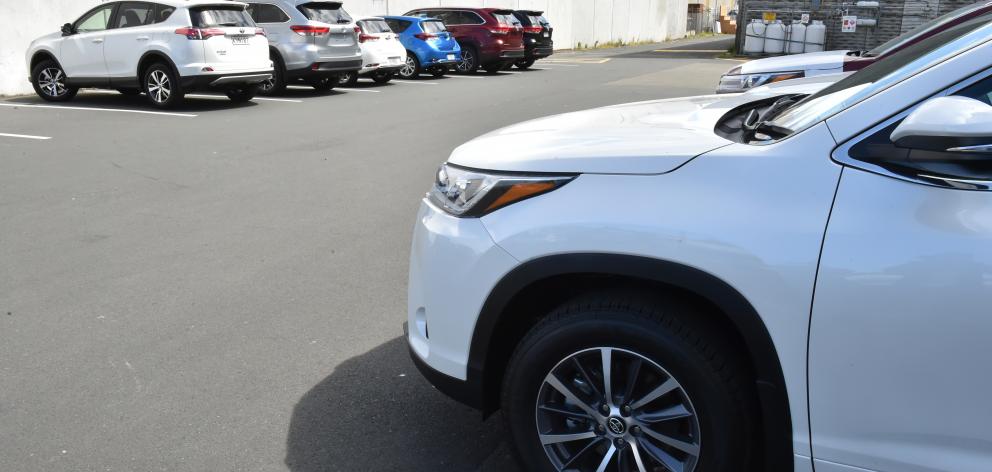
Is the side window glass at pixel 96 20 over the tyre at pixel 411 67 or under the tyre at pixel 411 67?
over

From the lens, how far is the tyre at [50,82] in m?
14.6

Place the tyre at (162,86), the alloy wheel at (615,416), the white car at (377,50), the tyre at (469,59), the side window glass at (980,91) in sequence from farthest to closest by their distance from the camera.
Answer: the tyre at (469,59)
the white car at (377,50)
the tyre at (162,86)
the alloy wheel at (615,416)
the side window glass at (980,91)

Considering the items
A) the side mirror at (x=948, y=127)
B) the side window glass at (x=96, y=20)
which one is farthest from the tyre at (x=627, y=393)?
the side window glass at (x=96, y=20)

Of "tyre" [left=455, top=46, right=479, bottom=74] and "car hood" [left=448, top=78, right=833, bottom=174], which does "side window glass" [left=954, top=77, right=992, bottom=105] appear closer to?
"car hood" [left=448, top=78, right=833, bottom=174]

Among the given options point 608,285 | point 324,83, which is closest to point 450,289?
point 608,285

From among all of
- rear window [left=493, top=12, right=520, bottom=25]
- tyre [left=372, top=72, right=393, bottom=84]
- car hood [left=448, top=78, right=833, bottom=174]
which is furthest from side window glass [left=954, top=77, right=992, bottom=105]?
rear window [left=493, top=12, right=520, bottom=25]

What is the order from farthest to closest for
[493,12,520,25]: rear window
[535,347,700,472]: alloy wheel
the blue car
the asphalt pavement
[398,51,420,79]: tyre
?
1. [493,12,520,25]: rear window
2. [398,51,420,79]: tyre
3. the blue car
4. the asphalt pavement
5. [535,347,700,472]: alloy wheel

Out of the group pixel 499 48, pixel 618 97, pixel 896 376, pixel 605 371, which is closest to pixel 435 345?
pixel 605 371

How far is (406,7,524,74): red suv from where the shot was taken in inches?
855

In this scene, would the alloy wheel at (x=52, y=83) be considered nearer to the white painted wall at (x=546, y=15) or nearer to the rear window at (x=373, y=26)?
the white painted wall at (x=546, y=15)

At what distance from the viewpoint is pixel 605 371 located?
8.74 ft

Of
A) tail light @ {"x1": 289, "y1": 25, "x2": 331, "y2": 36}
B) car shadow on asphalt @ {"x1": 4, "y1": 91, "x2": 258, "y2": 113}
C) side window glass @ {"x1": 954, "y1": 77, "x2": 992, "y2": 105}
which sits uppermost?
side window glass @ {"x1": 954, "y1": 77, "x2": 992, "y2": 105}

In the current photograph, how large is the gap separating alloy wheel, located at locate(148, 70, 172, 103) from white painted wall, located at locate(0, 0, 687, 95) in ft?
13.7

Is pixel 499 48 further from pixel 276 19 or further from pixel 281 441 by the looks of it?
pixel 281 441
